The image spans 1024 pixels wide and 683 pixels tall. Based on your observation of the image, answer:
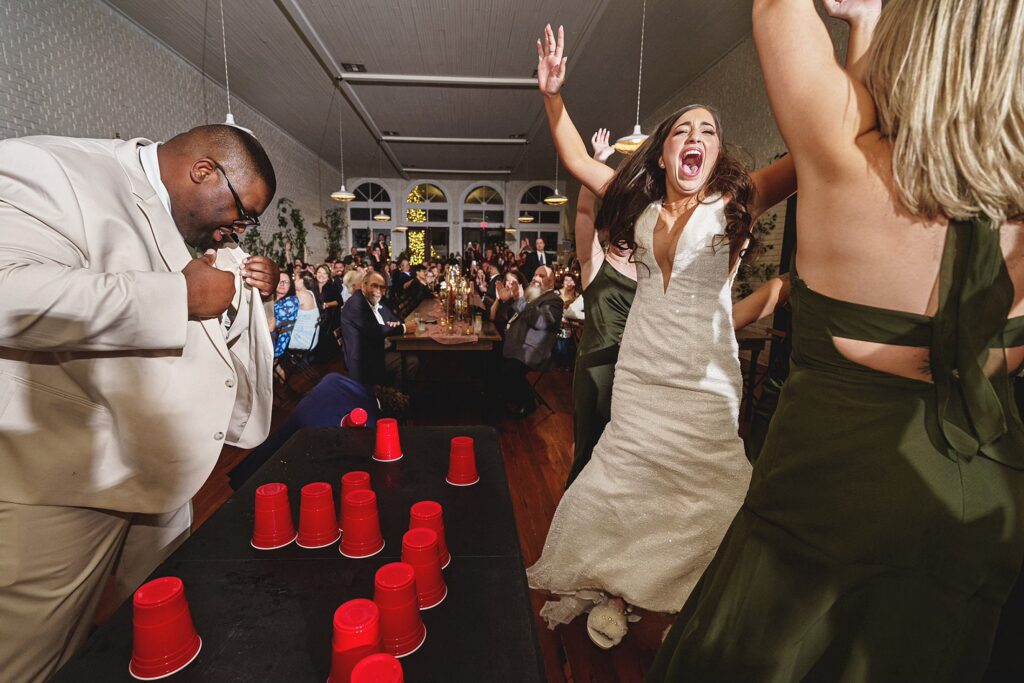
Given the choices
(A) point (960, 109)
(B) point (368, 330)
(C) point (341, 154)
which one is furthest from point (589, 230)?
(C) point (341, 154)

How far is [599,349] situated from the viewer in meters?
2.42

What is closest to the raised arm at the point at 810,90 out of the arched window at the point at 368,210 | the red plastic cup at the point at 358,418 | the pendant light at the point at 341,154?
the red plastic cup at the point at 358,418

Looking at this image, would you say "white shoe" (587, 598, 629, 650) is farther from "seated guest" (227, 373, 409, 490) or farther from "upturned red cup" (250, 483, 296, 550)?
"upturned red cup" (250, 483, 296, 550)

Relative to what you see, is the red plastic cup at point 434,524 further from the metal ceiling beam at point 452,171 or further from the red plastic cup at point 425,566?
the metal ceiling beam at point 452,171

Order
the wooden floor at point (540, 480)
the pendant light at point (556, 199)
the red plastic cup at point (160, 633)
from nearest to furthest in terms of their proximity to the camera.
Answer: the red plastic cup at point (160, 633) < the wooden floor at point (540, 480) < the pendant light at point (556, 199)

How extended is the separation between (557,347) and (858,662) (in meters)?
4.53

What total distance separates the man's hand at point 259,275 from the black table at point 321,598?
519 millimetres

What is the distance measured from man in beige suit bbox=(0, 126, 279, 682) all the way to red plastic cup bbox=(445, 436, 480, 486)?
2.02 ft

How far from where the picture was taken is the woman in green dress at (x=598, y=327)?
2363 mm

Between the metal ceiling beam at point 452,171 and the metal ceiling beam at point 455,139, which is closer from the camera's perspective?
the metal ceiling beam at point 455,139

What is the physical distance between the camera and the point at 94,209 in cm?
104

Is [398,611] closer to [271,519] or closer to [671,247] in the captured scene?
[271,519]

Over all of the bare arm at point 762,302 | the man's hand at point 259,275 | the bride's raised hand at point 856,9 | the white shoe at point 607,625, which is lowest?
the white shoe at point 607,625

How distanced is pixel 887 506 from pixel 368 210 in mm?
19522
